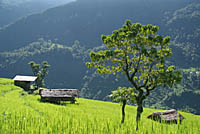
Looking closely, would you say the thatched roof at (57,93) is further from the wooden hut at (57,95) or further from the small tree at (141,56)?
the small tree at (141,56)

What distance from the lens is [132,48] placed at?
12.5m

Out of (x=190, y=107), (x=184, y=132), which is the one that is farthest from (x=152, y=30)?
(x=190, y=107)

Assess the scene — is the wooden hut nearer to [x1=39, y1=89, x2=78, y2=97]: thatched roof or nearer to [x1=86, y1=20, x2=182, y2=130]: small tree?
[x1=39, y1=89, x2=78, y2=97]: thatched roof

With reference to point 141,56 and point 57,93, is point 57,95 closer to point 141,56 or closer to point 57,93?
point 57,93

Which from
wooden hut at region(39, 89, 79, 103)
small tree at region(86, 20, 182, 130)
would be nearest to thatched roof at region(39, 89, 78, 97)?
wooden hut at region(39, 89, 79, 103)

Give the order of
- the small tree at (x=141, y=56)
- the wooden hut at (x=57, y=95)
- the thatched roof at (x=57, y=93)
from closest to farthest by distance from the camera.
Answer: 1. the small tree at (x=141, y=56)
2. the wooden hut at (x=57, y=95)
3. the thatched roof at (x=57, y=93)

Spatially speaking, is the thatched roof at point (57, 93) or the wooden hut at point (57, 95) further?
the thatched roof at point (57, 93)

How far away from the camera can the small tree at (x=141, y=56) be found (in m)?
11.2

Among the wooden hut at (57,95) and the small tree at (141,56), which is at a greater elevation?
the small tree at (141,56)

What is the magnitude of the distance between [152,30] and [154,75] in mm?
3046

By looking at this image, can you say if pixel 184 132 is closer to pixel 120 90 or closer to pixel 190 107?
pixel 120 90

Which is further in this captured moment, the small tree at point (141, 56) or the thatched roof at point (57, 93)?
the thatched roof at point (57, 93)

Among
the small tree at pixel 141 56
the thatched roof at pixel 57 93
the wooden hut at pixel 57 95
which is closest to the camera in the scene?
the small tree at pixel 141 56

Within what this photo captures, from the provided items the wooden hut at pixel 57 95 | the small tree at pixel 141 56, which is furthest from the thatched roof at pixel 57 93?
the small tree at pixel 141 56
